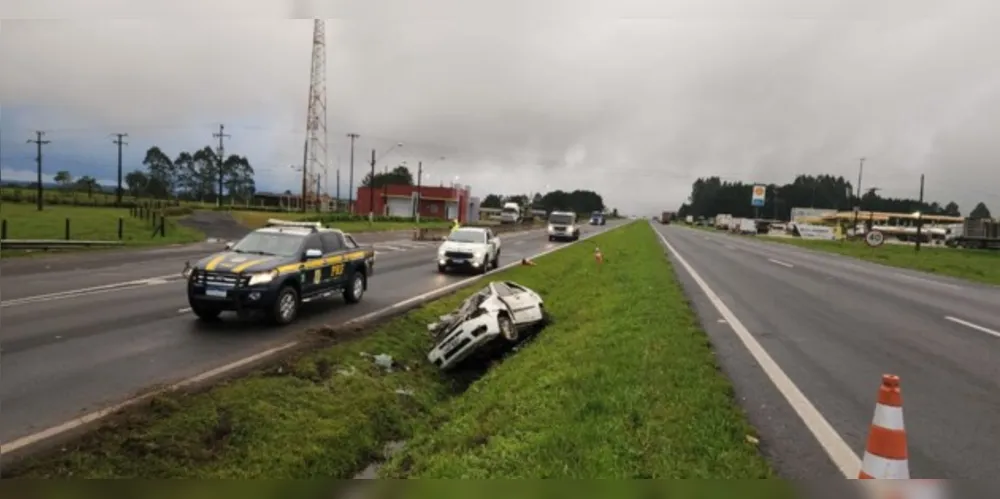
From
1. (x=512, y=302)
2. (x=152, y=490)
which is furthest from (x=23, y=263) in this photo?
(x=152, y=490)

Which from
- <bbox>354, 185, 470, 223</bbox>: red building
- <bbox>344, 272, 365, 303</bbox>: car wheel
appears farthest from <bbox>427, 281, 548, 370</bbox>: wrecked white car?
<bbox>354, 185, 470, 223</bbox>: red building

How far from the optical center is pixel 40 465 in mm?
5172

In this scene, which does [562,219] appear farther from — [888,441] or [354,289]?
[888,441]

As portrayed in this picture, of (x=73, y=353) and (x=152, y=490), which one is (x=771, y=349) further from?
(x=73, y=353)

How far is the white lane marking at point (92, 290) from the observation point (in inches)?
490

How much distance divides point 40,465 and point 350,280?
358 inches

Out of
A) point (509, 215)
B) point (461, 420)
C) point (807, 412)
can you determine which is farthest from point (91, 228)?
point (509, 215)

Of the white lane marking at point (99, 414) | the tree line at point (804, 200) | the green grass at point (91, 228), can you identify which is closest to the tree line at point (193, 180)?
the green grass at point (91, 228)

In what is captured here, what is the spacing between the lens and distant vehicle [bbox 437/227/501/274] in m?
21.8

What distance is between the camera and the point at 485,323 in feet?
33.8

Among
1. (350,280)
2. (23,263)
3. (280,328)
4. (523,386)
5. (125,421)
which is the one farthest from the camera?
(23,263)

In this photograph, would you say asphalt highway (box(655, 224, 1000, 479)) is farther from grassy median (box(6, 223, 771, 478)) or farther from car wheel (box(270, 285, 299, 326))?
car wheel (box(270, 285, 299, 326))

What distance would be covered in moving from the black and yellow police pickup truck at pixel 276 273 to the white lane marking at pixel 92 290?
10.3 feet

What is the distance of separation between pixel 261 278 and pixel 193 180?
43313mm
